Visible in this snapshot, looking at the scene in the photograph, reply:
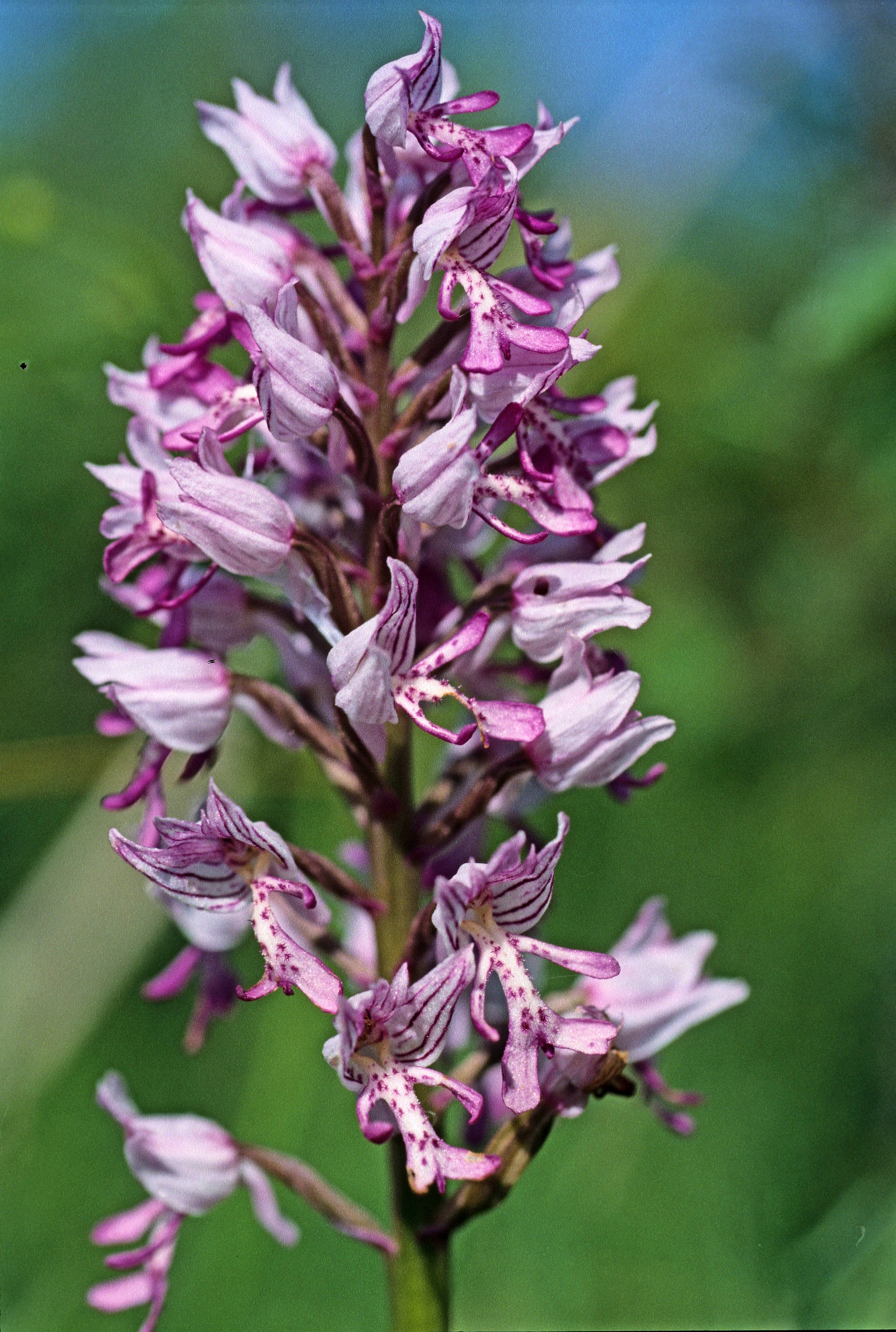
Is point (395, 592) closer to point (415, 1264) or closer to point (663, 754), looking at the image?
point (415, 1264)

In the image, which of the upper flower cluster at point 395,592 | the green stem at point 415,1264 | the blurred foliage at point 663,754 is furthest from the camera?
the blurred foliage at point 663,754

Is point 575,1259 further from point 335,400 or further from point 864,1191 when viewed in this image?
point 335,400

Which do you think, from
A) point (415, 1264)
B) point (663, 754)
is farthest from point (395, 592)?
point (663, 754)

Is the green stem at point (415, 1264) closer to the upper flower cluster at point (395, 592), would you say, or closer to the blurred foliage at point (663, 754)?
the upper flower cluster at point (395, 592)

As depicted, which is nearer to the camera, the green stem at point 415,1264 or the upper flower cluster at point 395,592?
the upper flower cluster at point 395,592

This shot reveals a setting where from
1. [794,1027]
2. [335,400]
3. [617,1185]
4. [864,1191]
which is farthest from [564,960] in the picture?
[794,1027]

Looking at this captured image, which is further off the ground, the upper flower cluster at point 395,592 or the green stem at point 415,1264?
the upper flower cluster at point 395,592

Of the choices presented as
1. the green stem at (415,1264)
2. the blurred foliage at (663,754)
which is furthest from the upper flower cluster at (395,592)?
the blurred foliage at (663,754)
